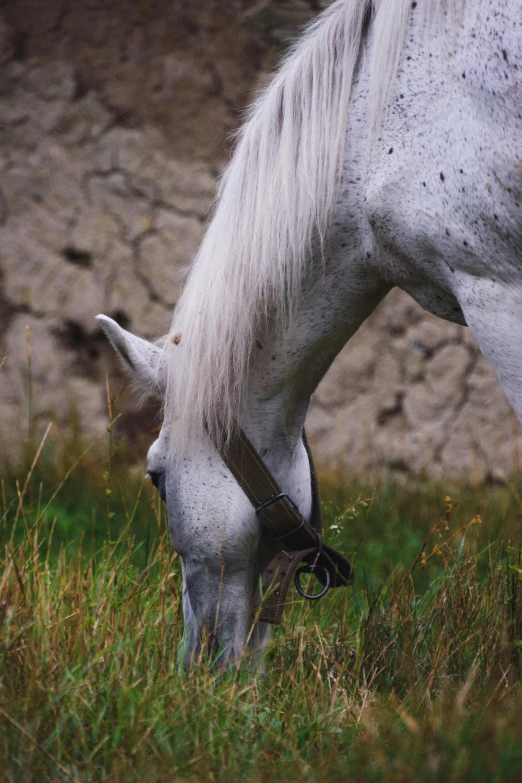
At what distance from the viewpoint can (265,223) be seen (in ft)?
5.70

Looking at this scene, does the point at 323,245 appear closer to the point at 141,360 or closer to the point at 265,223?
the point at 265,223

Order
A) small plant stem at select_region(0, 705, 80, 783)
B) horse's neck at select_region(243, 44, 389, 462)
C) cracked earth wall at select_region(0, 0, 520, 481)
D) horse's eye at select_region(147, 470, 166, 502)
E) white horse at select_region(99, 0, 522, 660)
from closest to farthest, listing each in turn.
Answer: small plant stem at select_region(0, 705, 80, 783) → white horse at select_region(99, 0, 522, 660) → horse's neck at select_region(243, 44, 389, 462) → horse's eye at select_region(147, 470, 166, 502) → cracked earth wall at select_region(0, 0, 520, 481)

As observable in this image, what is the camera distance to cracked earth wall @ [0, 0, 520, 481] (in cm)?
418

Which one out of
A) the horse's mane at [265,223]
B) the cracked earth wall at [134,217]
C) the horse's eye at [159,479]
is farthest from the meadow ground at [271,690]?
the cracked earth wall at [134,217]

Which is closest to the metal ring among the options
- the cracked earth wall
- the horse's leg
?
the horse's leg

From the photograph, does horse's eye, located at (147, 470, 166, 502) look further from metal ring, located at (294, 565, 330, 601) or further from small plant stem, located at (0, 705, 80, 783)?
small plant stem, located at (0, 705, 80, 783)

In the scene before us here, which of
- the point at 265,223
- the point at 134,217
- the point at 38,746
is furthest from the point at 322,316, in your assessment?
the point at 134,217

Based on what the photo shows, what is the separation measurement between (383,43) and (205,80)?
9.48 ft

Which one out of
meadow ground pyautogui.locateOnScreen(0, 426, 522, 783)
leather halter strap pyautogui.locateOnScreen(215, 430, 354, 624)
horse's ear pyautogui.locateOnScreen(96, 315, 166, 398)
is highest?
horse's ear pyautogui.locateOnScreen(96, 315, 166, 398)

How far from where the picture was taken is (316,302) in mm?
1805

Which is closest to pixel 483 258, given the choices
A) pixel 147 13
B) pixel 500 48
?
pixel 500 48

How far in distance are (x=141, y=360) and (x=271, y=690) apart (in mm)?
731

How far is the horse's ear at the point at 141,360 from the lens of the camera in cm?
185

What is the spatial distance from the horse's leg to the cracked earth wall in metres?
2.61
